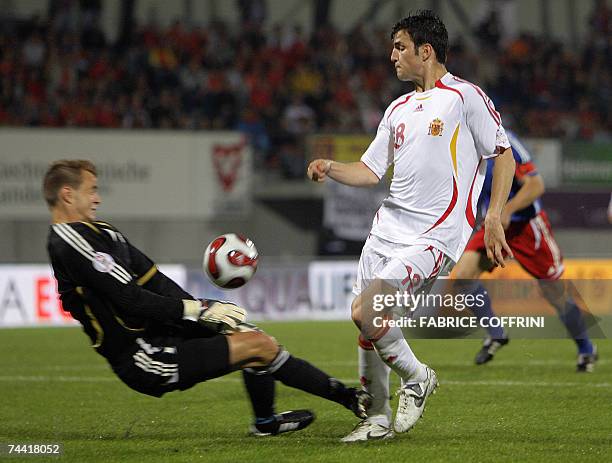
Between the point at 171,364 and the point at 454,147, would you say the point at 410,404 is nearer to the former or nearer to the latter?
the point at 171,364

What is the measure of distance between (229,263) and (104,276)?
2.53 ft

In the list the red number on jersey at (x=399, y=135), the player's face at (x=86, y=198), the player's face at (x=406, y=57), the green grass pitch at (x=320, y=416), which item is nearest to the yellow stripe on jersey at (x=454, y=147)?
the red number on jersey at (x=399, y=135)

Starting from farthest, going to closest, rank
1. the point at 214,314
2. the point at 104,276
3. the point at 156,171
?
1. the point at 156,171
2. the point at 214,314
3. the point at 104,276

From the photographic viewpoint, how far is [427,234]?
562 cm

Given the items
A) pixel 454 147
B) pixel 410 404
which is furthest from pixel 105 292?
pixel 454 147

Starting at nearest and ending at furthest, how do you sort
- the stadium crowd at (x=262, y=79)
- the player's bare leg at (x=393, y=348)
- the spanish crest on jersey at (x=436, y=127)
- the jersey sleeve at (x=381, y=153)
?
the player's bare leg at (x=393, y=348) → the spanish crest on jersey at (x=436, y=127) → the jersey sleeve at (x=381, y=153) → the stadium crowd at (x=262, y=79)

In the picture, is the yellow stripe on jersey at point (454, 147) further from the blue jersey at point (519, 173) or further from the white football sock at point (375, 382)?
the blue jersey at point (519, 173)

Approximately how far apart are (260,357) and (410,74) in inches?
69.1

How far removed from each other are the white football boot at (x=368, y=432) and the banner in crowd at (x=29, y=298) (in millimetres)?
9681

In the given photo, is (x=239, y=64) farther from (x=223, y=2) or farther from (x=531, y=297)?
(x=531, y=297)

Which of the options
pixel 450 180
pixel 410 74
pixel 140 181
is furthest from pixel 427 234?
pixel 140 181

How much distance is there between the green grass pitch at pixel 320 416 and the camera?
5.36 meters

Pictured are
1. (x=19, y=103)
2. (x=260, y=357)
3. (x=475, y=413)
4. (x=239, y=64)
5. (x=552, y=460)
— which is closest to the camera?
(x=552, y=460)

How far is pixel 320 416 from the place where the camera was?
6711 millimetres
